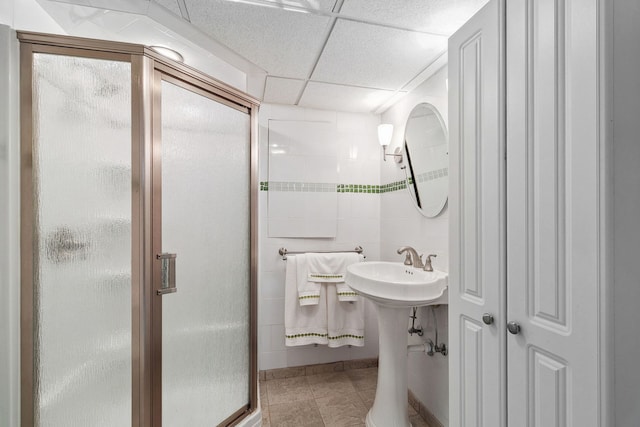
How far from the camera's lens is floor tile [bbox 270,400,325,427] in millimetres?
1794

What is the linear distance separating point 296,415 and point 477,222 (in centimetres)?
165

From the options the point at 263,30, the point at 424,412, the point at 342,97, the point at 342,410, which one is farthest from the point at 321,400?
the point at 263,30

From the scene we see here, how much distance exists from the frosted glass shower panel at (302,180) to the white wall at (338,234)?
0.05 metres

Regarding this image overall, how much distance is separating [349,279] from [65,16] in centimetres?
183

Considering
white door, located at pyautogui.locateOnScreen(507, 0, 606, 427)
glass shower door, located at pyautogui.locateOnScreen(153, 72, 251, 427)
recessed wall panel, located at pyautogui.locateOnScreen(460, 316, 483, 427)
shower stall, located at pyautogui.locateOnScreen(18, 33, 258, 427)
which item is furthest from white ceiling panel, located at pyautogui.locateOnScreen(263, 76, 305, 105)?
recessed wall panel, located at pyautogui.locateOnScreen(460, 316, 483, 427)

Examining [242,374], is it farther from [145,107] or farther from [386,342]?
[145,107]

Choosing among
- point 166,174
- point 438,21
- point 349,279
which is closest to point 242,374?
point 349,279

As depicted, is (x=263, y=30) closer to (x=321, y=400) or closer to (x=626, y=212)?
(x=626, y=212)

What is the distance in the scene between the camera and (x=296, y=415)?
1.87 meters

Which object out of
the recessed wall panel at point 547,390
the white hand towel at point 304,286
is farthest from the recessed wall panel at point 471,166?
the white hand towel at point 304,286

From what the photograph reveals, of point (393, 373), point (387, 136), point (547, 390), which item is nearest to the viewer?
point (547, 390)

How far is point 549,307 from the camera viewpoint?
2.44ft

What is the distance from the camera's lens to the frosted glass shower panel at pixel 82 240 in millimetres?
1087

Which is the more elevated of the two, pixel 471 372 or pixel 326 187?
pixel 326 187
